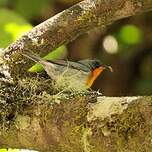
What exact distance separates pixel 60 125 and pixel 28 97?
22 centimetres

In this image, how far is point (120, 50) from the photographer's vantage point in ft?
14.5

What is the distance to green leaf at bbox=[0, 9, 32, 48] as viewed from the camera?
2688 mm

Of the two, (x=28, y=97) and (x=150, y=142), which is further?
(x=28, y=97)

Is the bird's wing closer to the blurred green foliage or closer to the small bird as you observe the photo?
the small bird

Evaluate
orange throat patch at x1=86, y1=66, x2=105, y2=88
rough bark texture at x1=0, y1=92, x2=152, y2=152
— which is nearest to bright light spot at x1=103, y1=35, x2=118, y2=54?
orange throat patch at x1=86, y1=66, x2=105, y2=88

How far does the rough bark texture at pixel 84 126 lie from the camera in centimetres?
153

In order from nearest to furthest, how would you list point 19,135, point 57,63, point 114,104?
1. point 114,104
2. point 19,135
3. point 57,63

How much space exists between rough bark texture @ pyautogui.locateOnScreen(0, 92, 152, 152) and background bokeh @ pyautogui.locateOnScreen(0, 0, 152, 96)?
2324 millimetres

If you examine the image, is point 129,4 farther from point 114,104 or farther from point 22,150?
point 22,150

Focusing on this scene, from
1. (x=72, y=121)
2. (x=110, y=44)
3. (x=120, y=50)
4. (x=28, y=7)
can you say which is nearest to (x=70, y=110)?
(x=72, y=121)

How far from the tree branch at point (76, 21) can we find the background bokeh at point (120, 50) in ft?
6.37

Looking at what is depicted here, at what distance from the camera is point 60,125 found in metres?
1.68

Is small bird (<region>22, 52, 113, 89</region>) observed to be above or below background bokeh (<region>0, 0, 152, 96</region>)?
below

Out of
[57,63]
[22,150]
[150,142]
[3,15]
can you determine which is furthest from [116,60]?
[150,142]
